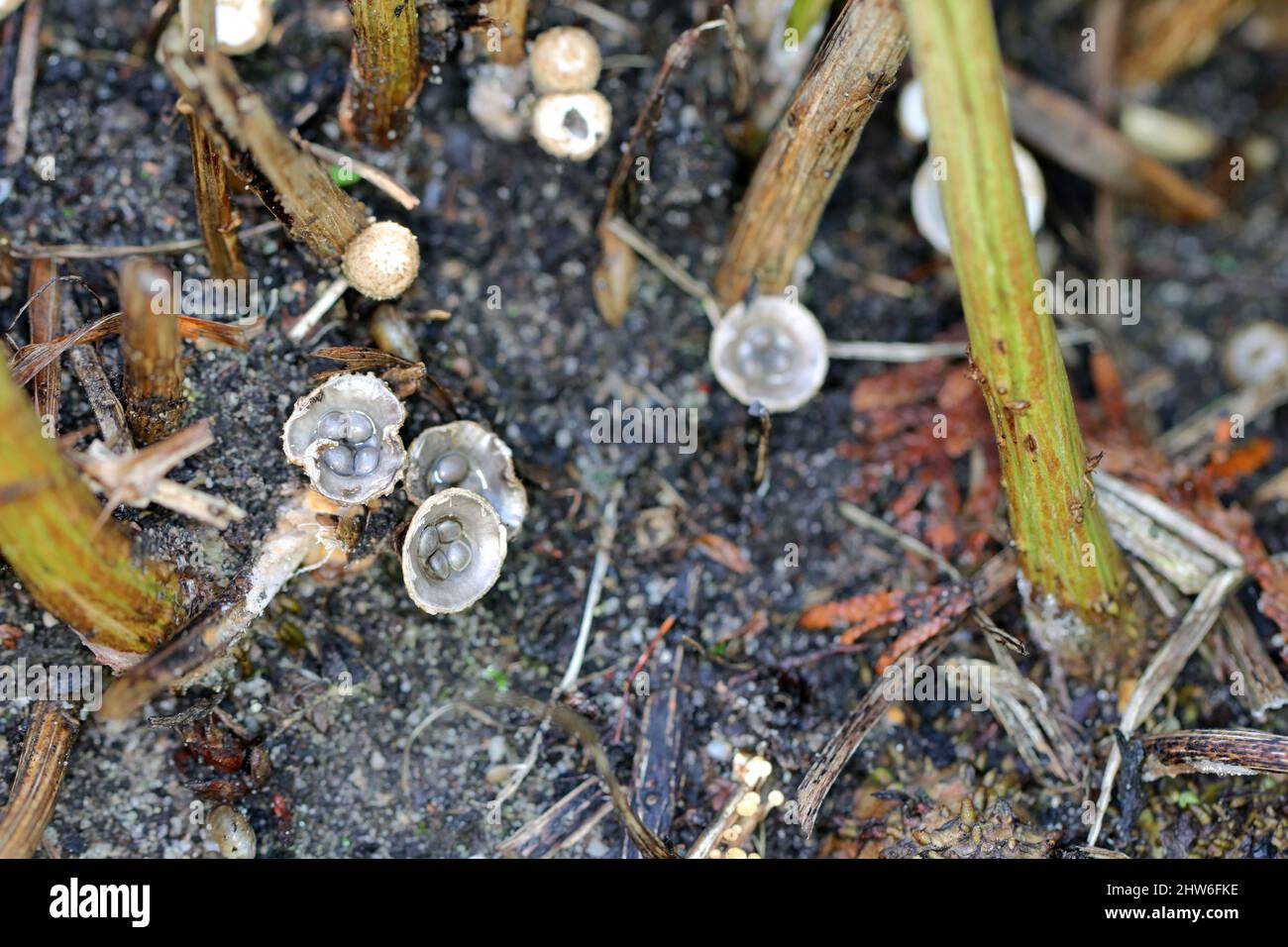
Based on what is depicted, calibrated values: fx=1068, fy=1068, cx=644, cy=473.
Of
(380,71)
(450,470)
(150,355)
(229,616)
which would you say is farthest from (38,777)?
(380,71)

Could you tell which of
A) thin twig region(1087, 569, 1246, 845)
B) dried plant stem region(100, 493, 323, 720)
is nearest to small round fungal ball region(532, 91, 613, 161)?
dried plant stem region(100, 493, 323, 720)

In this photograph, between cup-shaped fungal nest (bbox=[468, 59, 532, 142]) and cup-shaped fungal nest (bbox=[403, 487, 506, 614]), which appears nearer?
cup-shaped fungal nest (bbox=[403, 487, 506, 614])

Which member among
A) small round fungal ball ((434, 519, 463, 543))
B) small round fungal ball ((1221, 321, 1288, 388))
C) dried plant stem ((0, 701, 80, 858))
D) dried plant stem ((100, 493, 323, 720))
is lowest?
dried plant stem ((0, 701, 80, 858))

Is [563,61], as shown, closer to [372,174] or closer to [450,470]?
[372,174]

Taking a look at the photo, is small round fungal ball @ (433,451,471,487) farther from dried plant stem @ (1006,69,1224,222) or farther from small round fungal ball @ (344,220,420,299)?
dried plant stem @ (1006,69,1224,222)

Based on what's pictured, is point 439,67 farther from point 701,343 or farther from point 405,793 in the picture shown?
point 405,793

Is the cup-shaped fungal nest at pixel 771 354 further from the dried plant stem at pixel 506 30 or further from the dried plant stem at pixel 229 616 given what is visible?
the dried plant stem at pixel 229 616
